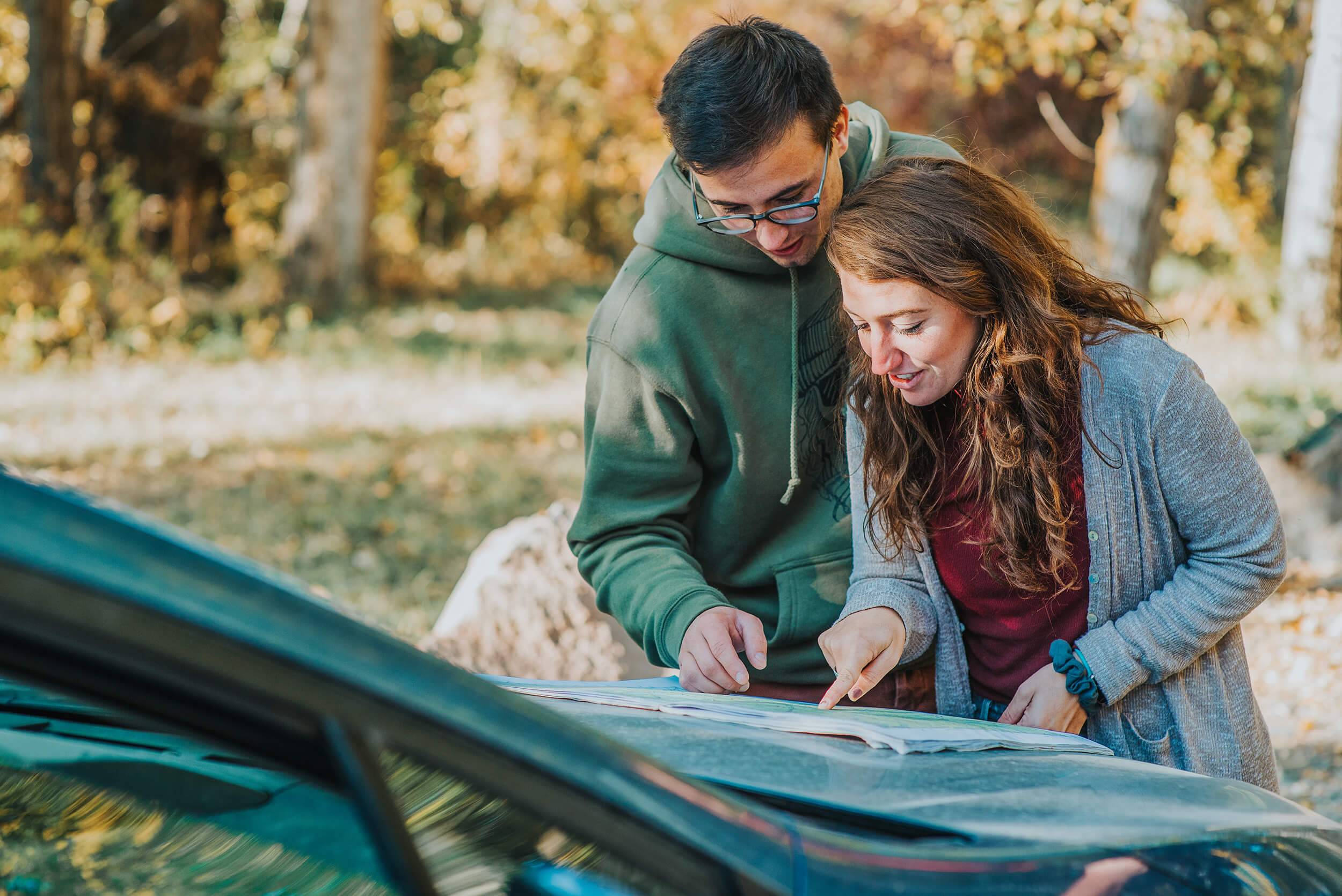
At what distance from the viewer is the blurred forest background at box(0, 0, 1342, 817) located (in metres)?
6.65

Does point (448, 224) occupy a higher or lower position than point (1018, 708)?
higher

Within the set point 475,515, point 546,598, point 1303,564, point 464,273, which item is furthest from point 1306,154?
point 464,273

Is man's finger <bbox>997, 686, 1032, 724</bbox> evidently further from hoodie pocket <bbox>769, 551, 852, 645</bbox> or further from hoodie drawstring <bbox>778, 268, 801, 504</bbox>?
hoodie drawstring <bbox>778, 268, 801, 504</bbox>

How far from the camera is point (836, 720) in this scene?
6.21 ft

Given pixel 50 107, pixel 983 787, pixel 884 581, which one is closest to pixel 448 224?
pixel 50 107

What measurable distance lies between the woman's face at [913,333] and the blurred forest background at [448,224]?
87 cm

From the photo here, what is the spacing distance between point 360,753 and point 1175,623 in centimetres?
155

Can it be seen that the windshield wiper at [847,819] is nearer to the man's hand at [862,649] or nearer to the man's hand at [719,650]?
the man's hand at [862,649]

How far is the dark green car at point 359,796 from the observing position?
1.01m

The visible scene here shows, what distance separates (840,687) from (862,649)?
0.10m

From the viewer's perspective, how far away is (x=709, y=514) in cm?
285

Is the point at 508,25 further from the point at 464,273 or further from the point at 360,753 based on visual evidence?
the point at 360,753

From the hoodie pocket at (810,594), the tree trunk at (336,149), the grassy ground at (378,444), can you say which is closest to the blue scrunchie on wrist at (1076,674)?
the hoodie pocket at (810,594)

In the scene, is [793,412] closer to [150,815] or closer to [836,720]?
[836,720]
